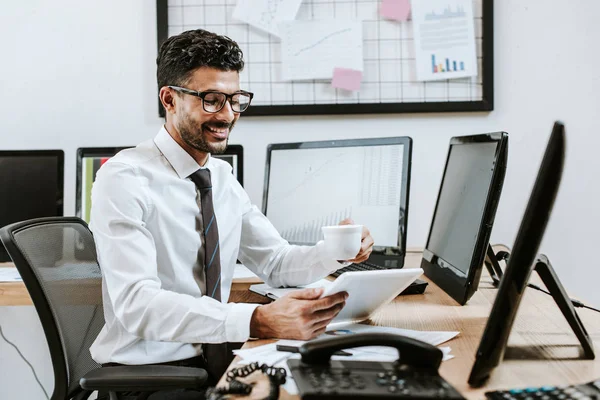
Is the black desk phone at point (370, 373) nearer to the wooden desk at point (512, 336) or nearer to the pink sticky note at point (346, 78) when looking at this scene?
the wooden desk at point (512, 336)

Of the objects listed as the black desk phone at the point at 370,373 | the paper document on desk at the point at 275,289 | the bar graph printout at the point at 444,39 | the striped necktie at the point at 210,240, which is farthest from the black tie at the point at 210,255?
the bar graph printout at the point at 444,39

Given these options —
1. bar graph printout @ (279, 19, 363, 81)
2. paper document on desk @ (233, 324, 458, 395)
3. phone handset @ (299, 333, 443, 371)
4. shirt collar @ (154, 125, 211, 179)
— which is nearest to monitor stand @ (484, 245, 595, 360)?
paper document on desk @ (233, 324, 458, 395)

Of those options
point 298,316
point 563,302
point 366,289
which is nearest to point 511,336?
point 563,302

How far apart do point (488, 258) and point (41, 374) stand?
1.72 meters

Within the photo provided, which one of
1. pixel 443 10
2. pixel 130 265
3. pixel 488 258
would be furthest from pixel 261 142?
pixel 130 265

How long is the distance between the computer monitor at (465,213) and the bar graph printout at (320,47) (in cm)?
62

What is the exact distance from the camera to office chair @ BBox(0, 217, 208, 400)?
103 centimetres

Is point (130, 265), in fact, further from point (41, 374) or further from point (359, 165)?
point (41, 374)

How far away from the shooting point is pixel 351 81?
2.16 m

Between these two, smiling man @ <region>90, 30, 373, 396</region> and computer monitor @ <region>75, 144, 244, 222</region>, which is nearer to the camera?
smiling man @ <region>90, 30, 373, 396</region>

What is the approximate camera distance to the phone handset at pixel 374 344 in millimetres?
787

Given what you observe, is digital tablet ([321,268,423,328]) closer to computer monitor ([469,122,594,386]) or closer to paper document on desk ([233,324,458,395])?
paper document on desk ([233,324,458,395])

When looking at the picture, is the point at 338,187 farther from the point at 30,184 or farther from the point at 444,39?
the point at 30,184

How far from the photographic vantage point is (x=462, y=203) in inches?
57.0
